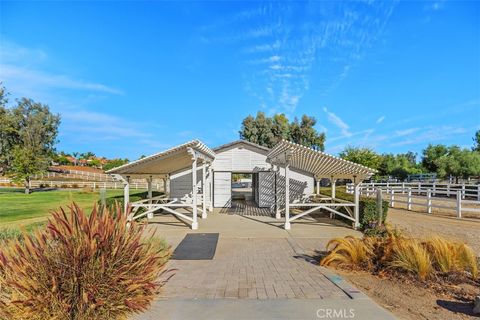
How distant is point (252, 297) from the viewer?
4.40 metres

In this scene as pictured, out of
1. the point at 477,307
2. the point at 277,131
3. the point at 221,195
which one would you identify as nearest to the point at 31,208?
the point at 221,195

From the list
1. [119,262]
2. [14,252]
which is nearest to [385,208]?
[119,262]

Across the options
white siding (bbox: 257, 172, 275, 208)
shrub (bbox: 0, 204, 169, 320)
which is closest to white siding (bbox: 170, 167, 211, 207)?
white siding (bbox: 257, 172, 275, 208)

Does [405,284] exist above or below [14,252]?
below

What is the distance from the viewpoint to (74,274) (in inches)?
125

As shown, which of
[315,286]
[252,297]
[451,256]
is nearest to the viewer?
[252,297]

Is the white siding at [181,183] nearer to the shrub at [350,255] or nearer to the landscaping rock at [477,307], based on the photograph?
the shrub at [350,255]

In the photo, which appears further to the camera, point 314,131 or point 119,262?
point 314,131

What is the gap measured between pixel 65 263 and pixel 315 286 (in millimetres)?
3576

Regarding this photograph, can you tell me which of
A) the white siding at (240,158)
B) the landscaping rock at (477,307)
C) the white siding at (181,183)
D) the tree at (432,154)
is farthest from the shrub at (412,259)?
the tree at (432,154)

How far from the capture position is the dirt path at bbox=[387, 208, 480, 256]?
9.23 m

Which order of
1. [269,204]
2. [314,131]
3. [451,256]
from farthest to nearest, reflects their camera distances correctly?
[314,131], [269,204], [451,256]

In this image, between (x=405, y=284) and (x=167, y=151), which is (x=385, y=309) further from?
(x=167, y=151)

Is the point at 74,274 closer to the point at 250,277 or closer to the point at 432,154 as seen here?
the point at 250,277
